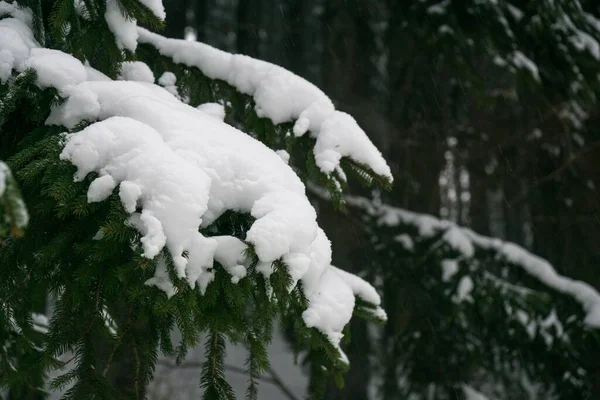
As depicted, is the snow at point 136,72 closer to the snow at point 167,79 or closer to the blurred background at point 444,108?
the snow at point 167,79

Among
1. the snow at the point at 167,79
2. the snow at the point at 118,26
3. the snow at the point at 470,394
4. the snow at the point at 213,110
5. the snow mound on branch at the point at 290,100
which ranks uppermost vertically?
the snow at the point at 118,26

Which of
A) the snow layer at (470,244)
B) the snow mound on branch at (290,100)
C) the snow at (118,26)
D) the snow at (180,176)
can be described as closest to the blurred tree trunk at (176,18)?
the snow layer at (470,244)

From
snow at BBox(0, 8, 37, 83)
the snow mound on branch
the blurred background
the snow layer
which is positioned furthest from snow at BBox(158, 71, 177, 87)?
the snow layer

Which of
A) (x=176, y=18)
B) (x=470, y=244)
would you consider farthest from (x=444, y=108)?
(x=176, y=18)

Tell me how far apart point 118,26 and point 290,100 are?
0.69 meters

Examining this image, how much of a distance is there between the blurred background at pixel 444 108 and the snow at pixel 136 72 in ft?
8.57

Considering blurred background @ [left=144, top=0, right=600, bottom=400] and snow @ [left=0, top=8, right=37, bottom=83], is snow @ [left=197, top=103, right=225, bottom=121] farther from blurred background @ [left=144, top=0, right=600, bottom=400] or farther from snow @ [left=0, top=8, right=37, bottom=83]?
blurred background @ [left=144, top=0, right=600, bottom=400]

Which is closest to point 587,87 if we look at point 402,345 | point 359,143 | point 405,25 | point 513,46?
point 513,46

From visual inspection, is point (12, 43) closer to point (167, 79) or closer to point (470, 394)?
point (167, 79)

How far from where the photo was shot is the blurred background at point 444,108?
14.3 feet

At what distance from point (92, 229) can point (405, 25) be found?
3980 mm

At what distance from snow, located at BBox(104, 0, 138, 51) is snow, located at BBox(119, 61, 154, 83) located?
0.57 ft

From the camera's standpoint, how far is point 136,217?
53.1 inches

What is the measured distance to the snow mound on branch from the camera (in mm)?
2068
